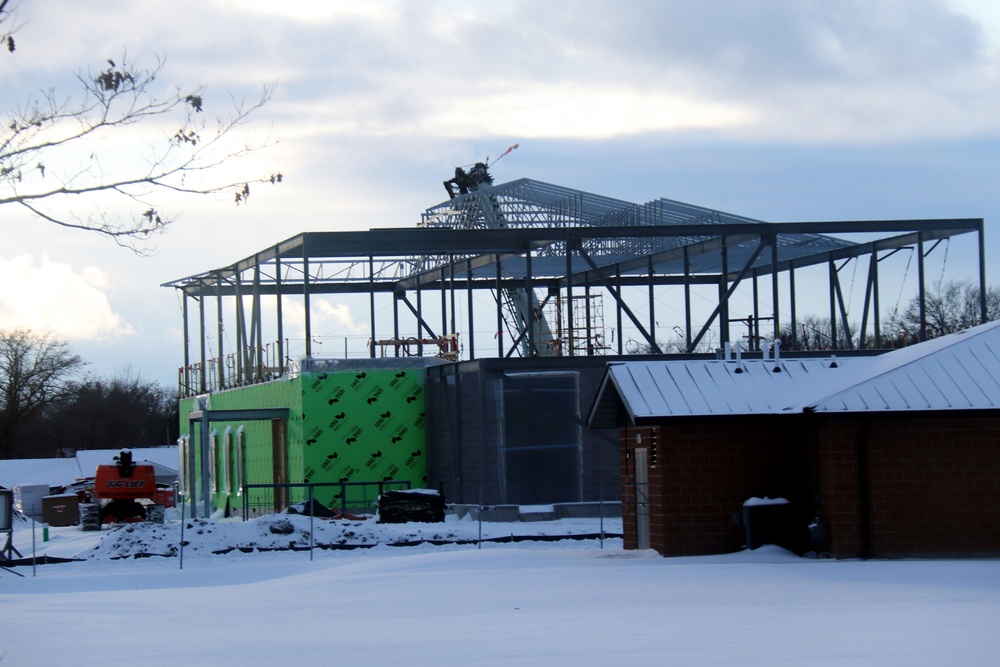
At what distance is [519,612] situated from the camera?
14383 millimetres

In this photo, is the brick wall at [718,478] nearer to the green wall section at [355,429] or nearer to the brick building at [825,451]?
the brick building at [825,451]

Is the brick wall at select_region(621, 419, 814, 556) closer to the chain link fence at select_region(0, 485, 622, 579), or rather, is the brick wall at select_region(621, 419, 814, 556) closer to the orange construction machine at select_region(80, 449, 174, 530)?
the chain link fence at select_region(0, 485, 622, 579)

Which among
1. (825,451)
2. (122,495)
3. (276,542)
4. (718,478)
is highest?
(825,451)

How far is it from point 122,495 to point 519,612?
25369 millimetres

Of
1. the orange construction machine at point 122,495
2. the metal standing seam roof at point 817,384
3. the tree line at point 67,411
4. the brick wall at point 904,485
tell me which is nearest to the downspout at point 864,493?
the brick wall at point 904,485

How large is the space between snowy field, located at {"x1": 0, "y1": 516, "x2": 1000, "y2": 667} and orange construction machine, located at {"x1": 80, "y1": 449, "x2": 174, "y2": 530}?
13.9 metres

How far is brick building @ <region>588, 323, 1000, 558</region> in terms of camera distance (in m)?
19.2

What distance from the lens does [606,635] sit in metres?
12.3

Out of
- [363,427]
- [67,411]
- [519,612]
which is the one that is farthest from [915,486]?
[67,411]

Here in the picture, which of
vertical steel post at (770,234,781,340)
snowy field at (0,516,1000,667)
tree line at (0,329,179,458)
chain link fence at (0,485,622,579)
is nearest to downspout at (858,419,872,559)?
snowy field at (0,516,1000,667)

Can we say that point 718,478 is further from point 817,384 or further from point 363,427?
point 363,427

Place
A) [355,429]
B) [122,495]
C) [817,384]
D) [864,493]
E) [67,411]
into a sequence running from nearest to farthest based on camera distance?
[864,493] < [817,384] < [355,429] < [122,495] < [67,411]

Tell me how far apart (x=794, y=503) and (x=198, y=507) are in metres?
27.1

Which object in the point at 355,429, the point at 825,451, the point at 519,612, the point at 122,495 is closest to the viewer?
the point at 519,612
